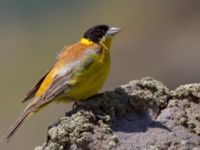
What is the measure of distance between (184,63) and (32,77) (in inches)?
146

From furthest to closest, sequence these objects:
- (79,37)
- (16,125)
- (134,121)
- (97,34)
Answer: (79,37) < (97,34) < (16,125) < (134,121)

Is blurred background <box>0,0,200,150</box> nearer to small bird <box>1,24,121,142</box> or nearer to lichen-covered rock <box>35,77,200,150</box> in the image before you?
small bird <box>1,24,121,142</box>

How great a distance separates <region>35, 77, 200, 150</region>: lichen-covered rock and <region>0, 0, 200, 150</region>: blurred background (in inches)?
370

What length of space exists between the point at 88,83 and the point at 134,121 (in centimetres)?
86

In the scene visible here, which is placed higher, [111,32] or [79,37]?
[111,32]

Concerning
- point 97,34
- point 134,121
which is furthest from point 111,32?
point 134,121

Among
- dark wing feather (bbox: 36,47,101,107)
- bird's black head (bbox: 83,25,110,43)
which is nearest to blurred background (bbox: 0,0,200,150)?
bird's black head (bbox: 83,25,110,43)

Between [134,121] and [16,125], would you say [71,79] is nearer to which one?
[16,125]

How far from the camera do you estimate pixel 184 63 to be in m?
23.7

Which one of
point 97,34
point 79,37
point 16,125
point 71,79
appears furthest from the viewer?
point 79,37

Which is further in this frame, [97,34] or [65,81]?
[97,34]

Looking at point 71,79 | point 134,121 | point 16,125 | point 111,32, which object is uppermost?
point 111,32

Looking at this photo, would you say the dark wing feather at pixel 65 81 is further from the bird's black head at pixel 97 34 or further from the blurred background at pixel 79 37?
the blurred background at pixel 79 37

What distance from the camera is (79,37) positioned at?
2736 cm
